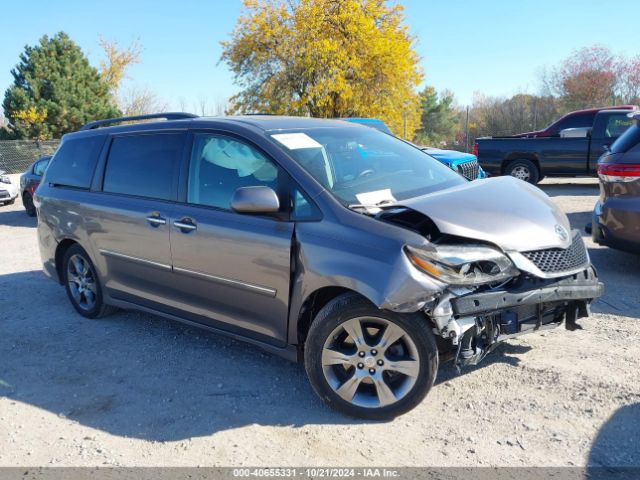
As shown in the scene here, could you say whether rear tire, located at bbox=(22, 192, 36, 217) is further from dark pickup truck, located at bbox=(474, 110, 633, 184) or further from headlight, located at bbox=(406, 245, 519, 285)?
headlight, located at bbox=(406, 245, 519, 285)

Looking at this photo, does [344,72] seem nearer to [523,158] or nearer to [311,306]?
[523,158]

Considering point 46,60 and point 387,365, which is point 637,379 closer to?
point 387,365

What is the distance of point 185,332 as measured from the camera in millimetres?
4840

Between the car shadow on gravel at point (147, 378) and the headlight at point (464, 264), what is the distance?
105cm

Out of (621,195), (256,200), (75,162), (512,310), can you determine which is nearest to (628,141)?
(621,195)

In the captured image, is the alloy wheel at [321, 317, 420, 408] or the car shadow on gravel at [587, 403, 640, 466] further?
the alloy wheel at [321, 317, 420, 408]

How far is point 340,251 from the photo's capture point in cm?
324

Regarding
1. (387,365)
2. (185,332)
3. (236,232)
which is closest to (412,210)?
(387,365)

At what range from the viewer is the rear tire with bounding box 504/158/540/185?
13.4 metres

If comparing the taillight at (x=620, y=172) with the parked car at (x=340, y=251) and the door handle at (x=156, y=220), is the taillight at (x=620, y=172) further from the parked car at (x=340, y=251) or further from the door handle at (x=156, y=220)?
the door handle at (x=156, y=220)

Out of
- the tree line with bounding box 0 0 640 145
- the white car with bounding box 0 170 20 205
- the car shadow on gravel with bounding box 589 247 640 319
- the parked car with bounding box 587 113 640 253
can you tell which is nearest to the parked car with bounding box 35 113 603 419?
the car shadow on gravel with bounding box 589 247 640 319

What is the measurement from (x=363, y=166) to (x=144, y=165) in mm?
1829

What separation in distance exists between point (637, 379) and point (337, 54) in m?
22.6

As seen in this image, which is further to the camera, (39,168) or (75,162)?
(39,168)
